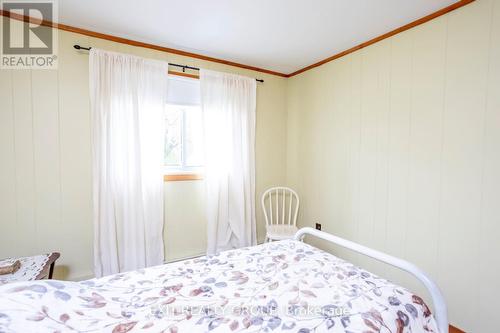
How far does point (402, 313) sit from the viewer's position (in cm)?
99

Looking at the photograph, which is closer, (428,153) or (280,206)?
(428,153)

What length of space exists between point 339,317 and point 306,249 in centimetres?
73

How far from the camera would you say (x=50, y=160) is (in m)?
2.04

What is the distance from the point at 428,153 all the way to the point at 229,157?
6.35 feet

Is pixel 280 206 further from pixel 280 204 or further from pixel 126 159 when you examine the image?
pixel 126 159

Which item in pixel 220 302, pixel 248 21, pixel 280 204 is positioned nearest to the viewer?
pixel 220 302

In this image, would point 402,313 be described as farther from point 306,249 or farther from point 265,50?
point 265,50

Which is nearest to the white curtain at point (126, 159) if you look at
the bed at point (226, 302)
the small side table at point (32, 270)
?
the small side table at point (32, 270)

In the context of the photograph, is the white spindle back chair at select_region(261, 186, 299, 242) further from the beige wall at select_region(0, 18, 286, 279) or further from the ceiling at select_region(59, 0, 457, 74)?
the beige wall at select_region(0, 18, 286, 279)

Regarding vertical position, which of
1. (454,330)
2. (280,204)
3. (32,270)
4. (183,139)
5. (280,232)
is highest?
(183,139)

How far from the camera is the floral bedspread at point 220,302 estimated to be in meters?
0.85

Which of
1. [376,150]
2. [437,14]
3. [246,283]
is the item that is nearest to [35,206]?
[246,283]

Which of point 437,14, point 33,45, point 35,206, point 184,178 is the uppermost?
point 437,14

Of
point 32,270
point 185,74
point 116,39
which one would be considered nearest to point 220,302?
point 32,270
